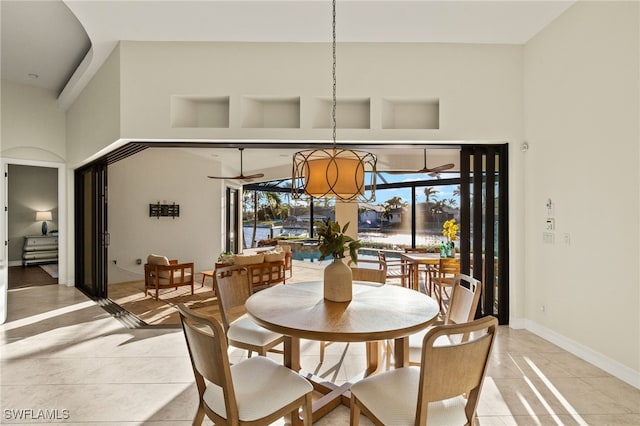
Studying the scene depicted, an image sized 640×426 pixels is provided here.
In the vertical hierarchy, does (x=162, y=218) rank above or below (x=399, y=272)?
above

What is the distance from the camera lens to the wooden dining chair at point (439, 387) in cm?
139

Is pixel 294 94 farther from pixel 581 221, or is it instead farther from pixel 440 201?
pixel 440 201

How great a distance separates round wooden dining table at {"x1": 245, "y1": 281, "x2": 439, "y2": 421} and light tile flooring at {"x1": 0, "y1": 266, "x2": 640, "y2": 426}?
0.50 m

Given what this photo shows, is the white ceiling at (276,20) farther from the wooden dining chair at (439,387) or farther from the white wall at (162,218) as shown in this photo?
the white wall at (162,218)

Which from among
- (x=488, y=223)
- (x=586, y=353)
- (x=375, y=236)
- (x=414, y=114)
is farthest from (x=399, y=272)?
(x=586, y=353)

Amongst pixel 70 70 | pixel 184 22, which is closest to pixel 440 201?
pixel 184 22

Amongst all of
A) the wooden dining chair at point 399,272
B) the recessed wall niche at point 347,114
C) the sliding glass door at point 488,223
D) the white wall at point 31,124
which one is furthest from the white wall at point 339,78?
the white wall at point 31,124

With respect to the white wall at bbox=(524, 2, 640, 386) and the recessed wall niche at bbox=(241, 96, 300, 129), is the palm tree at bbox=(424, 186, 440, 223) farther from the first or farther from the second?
the recessed wall niche at bbox=(241, 96, 300, 129)

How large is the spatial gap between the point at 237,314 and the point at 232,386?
129 cm

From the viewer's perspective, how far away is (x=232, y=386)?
4.98 feet

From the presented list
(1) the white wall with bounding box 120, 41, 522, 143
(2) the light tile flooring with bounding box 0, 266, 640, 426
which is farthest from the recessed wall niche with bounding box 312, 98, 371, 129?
(2) the light tile flooring with bounding box 0, 266, 640, 426

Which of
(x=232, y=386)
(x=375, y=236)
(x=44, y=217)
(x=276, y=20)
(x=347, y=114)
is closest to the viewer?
(x=232, y=386)

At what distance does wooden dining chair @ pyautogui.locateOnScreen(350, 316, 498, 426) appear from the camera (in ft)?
4.58

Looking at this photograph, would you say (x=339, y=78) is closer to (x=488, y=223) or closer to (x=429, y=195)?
(x=488, y=223)
